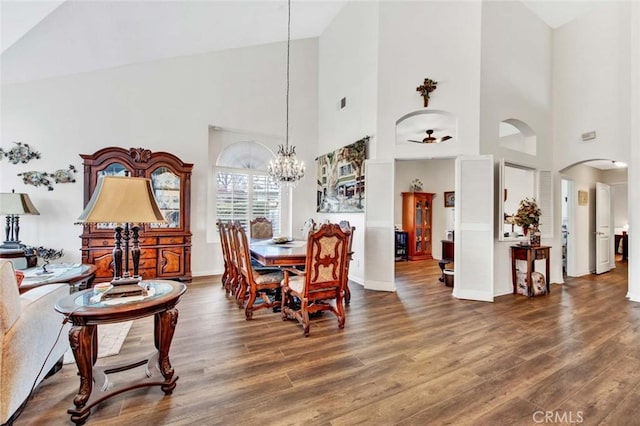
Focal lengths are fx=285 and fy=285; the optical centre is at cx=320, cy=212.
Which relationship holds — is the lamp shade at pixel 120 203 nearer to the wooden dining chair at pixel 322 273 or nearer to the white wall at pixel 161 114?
the wooden dining chair at pixel 322 273

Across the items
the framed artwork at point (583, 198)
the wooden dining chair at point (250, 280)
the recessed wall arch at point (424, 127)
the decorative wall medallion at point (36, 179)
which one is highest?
the recessed wall arch at point (424, 127)

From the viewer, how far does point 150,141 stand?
17.0 ft

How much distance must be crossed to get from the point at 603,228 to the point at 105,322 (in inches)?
352

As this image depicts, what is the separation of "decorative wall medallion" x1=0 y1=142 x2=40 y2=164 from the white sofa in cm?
393

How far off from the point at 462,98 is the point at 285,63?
393 centimetres

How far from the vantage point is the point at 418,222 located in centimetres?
815

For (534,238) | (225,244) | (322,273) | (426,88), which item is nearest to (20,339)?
(322,273)

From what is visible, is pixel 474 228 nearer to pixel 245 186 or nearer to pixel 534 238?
pixel 534 238

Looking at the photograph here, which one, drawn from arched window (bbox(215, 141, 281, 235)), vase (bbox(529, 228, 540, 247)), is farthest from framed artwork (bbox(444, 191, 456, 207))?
arched window (bbox(215, 141, 281, 235))

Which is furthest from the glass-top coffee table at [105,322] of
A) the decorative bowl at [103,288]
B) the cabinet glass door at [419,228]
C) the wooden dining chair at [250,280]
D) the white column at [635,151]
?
the cabinet glass door at [419,228]

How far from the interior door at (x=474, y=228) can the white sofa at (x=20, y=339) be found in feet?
15.2

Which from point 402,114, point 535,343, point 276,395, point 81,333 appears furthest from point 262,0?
point 535,343

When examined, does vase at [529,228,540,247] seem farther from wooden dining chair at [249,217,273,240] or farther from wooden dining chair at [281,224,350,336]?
wooden dining chair at [249,217,273,240]

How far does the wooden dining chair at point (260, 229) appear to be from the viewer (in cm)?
546
